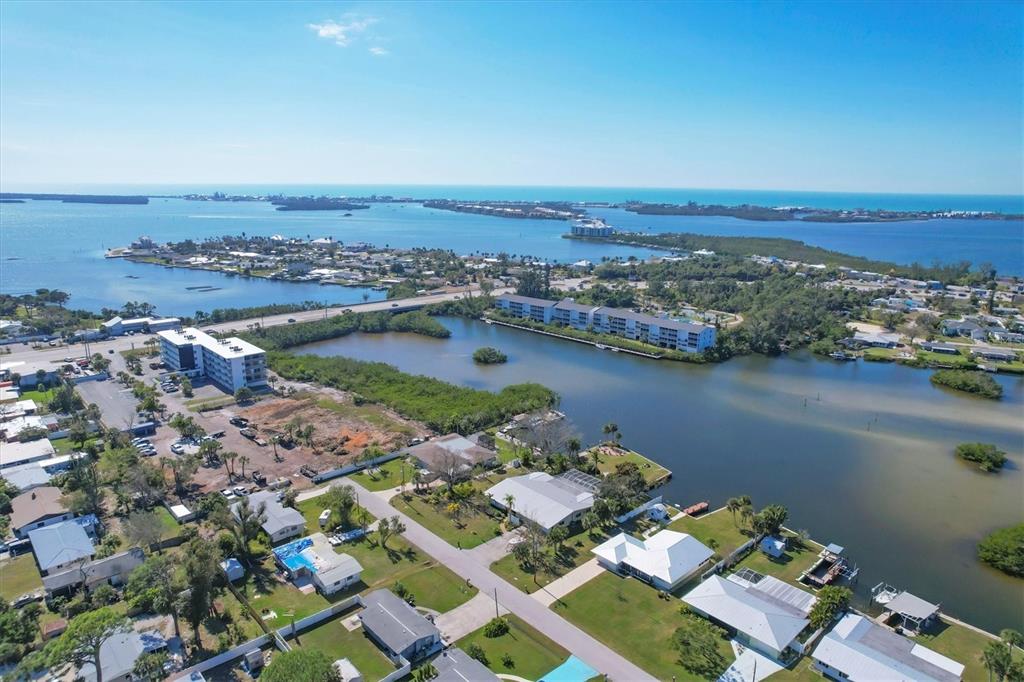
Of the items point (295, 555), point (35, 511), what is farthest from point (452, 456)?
point (35, 511)

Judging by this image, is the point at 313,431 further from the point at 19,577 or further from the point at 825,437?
the point at 825,437

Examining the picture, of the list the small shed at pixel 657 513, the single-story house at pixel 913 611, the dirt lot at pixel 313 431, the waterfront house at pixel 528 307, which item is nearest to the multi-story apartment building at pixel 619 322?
the waterfront house at pixel 528 307

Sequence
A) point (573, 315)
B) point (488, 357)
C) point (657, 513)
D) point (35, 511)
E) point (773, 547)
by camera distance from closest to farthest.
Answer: point (773, 547)
point (35, 511)
point (657, 513)
point (488, 357)
point (573, 315)

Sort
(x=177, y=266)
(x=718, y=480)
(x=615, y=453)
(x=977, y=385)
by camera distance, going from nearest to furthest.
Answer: (x=718, y=480) → (x=615, y=453) → (x=977, y=385) → (x=177, y=266)

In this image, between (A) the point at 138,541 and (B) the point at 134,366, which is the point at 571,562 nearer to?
(A) the point at 138,541

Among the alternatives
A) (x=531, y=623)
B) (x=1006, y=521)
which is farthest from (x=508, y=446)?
(x=1006, y=521)
